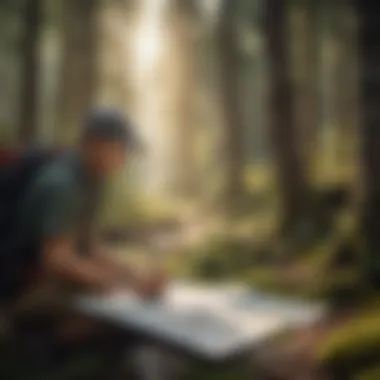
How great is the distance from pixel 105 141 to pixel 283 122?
12.4 inches

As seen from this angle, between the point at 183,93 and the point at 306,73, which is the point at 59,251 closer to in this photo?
the point at 183,93

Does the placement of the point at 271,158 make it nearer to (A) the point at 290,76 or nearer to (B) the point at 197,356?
(A) the point at 290,76

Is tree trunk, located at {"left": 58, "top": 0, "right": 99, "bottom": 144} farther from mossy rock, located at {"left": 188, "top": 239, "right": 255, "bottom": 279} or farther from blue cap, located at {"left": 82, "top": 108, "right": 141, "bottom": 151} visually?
mossy rock, located at {"left": 188, "top": 239, "right": 255, "bottom": 279}

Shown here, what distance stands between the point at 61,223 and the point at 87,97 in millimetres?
225

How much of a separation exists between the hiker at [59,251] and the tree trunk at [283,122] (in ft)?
0.93

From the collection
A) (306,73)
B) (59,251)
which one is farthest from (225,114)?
(59,251)

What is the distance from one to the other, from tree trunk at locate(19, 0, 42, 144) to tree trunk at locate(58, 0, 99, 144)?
5cm

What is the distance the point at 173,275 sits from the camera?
1.37 m

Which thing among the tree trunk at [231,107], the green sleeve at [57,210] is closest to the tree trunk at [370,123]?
the tree trunk at [231,107]

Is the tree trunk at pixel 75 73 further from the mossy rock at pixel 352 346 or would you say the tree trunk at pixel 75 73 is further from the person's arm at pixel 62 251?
the mossy rock at pixel 352 346

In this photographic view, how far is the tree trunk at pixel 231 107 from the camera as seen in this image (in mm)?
1365

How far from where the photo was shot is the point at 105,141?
1370 millimetres

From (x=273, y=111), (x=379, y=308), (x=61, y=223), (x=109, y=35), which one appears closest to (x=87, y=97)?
(x=109, y=35)

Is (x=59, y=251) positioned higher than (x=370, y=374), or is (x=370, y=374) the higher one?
(x=59, y=251)
